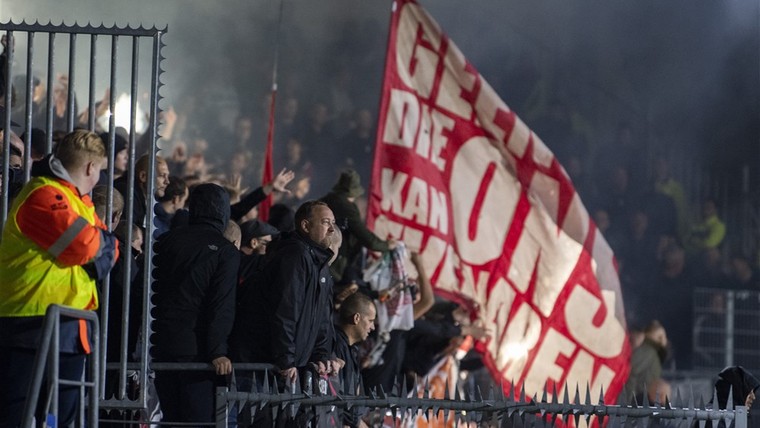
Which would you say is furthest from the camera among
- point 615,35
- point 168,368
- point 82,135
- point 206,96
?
point 615,35

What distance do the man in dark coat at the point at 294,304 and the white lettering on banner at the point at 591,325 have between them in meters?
3.69

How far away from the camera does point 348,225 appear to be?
10.5 metres

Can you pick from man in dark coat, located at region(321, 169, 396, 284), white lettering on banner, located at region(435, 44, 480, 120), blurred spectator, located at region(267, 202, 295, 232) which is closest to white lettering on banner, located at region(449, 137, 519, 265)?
white lettering on banner, located at region(435, 44, 480, 120)

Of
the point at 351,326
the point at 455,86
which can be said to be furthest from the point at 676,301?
the point at 351,326

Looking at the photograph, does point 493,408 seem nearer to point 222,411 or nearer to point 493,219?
point 222,411

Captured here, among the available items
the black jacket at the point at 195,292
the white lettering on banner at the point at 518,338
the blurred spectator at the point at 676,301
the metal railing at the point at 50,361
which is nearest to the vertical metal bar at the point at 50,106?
the black jacket at the point at 195,292

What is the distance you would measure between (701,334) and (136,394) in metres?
10.6

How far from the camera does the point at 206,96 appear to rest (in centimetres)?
1842

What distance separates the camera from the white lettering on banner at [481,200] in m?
11.7

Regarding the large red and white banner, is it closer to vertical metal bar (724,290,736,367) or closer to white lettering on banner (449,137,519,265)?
white lettering on banner (449,137,519,265)

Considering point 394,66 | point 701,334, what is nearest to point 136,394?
point 394,66

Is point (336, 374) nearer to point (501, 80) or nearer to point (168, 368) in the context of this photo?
point (168, 368)

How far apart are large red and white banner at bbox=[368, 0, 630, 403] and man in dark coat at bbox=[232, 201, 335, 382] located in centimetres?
333

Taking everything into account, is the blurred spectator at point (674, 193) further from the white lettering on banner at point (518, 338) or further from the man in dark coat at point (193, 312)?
the man in dark coat at point (193, 312)
